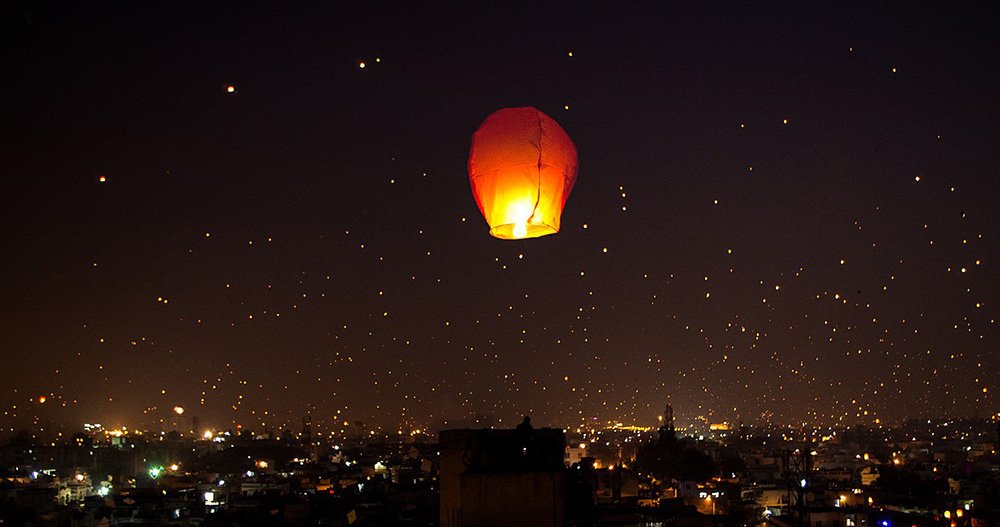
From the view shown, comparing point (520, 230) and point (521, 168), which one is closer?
point (521, 168)

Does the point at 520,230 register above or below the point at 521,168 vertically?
below

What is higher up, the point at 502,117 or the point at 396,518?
the point at 502,117

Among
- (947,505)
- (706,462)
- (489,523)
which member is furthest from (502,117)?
(706,462)

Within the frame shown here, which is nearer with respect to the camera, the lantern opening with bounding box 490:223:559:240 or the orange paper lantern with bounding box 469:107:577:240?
the orange paper lantern with bounding box 469:107:577:240

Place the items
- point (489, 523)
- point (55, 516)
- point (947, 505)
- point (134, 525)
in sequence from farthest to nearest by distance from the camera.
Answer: point (947, 505) < point (55, 516) < point (134, 525) < point (489, 523)

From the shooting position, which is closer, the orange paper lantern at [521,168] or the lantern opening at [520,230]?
the orange paper lantern at [521,168]

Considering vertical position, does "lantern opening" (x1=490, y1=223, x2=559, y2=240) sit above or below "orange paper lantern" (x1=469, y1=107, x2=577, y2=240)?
below

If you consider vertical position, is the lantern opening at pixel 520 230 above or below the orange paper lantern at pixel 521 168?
below

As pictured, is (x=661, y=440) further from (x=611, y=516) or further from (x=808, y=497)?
(x=611, y=516)
